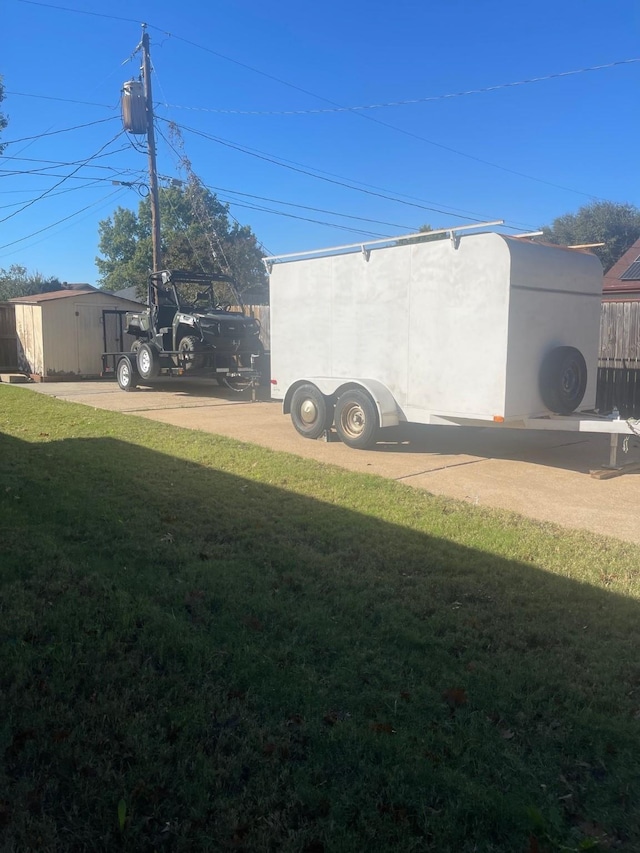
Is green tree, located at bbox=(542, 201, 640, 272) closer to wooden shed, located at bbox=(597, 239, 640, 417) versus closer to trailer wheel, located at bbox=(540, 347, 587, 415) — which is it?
wooden shed, located at bbox=(597, 239, 640, 417)

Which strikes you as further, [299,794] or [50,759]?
[50,759]

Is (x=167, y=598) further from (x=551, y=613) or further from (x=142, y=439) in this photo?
(x=142, y=439)

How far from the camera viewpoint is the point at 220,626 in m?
3.97

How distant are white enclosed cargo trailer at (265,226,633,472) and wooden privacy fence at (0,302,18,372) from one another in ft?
47.9

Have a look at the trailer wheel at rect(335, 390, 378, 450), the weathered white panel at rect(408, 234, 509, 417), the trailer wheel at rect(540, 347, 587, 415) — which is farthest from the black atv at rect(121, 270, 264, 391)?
the trailer wheel at rect(540, 347, 587, 415)

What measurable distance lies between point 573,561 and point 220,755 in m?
3.30

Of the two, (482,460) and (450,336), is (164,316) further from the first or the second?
(482,460)

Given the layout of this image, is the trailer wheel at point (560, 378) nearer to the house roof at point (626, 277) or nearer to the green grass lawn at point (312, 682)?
the green grass lawn at point (312, 682)

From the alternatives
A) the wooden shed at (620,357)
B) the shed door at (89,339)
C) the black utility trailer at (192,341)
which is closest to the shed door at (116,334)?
the shed door at (89,339)

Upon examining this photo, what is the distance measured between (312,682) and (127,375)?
50.3ft

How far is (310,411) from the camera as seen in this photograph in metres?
10.8

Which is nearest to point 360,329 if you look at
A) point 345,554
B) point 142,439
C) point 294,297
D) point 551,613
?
point 294,297

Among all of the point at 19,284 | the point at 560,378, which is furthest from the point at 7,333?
the point at 19,284

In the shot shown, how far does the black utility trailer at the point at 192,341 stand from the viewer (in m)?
16.1
